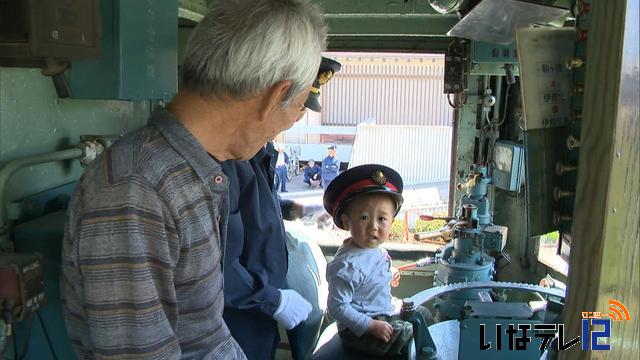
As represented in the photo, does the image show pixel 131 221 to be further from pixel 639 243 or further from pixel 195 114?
pixel 639 243

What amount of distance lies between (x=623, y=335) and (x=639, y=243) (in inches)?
6.8

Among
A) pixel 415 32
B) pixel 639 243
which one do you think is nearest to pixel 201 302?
pixel 639 243

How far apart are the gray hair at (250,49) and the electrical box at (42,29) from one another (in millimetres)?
425

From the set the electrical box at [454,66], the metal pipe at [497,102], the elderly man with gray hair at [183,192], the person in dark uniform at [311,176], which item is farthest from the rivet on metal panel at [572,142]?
the person in dark uniform at [311,176]

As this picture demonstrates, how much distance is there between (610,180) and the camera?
3.00ft

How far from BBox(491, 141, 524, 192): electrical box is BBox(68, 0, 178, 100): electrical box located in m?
2.79

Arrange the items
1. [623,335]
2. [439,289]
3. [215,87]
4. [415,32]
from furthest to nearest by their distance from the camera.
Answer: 1. [415,32]
2. [439,289]
3. [215,87]
4. [623,335]

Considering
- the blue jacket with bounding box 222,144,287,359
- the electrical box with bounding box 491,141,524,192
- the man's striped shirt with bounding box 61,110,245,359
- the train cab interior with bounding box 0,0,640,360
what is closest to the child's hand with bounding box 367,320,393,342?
the train cab interior with bounding box 0,0,640,360

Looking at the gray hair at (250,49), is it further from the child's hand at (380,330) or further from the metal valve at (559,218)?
the child's hand at (380,330)

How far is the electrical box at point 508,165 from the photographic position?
4.00m

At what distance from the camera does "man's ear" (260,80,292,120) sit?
114cm

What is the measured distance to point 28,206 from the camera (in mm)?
1582

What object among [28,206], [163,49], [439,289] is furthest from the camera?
[439,289]

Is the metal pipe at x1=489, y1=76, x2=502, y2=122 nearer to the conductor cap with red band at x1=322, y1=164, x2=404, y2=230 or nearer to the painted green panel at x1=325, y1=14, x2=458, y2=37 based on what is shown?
the painted green panel at x1=325, y1=14, x2=458, y2=37
